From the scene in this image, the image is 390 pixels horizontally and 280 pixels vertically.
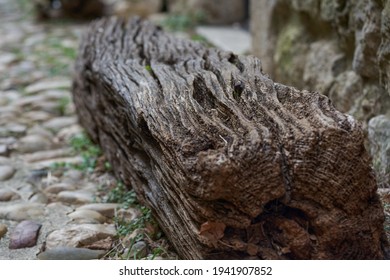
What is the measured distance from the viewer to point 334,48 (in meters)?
3.09

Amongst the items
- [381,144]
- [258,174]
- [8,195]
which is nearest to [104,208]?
[8,195]

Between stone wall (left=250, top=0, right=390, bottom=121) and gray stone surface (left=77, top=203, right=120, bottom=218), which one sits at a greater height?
stone wall (left=250, top=0, right=390, bottom=121)

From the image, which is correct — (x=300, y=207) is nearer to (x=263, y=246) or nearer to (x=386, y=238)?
(x=263, y=246)

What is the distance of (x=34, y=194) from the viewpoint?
2650 millimetres

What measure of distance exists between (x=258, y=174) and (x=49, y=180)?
1485 mm

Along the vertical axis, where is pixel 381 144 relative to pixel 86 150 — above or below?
above

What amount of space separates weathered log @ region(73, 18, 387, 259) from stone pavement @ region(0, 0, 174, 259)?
0.83ft

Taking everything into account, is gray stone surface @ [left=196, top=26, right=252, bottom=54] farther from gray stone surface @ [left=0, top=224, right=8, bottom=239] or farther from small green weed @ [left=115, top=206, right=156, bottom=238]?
gray stone surface @ [left=0, top=224, right=8, bottom=239]

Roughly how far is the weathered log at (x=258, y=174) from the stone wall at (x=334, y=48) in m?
0.67

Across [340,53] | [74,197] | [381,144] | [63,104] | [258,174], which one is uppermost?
[258,174]

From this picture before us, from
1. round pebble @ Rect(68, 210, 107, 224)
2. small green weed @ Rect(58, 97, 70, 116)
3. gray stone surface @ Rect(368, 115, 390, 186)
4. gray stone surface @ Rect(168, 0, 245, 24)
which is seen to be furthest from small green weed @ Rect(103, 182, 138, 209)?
gray stone surface @ Rect(168, 0, 245, 24)

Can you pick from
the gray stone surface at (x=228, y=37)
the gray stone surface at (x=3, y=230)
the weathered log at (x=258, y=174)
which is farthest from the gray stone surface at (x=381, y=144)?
the gray stone surface at (x=228, y=37)

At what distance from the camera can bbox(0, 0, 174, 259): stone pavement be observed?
214 cm

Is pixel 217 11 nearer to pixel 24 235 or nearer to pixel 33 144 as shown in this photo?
pixel 33 144
